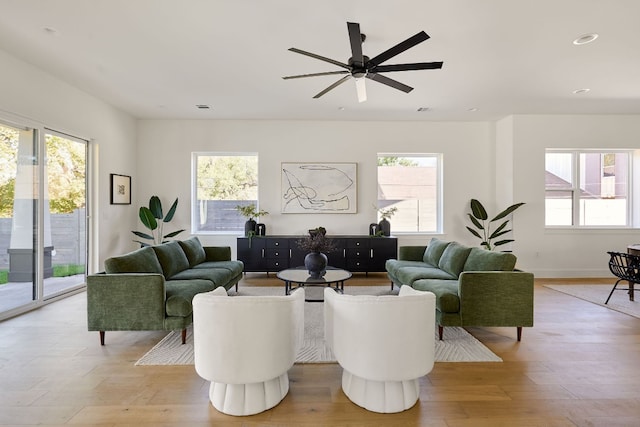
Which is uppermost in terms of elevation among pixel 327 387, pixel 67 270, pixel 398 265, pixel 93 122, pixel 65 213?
pixel 93 122

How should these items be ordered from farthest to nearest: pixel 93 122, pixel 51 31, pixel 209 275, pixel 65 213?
pixel 93 122 → pixel 65 213 → pixel 209 275 → pixel 51 31

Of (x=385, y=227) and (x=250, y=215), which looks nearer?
(x=385, y=227)

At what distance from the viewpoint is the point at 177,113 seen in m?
5.69

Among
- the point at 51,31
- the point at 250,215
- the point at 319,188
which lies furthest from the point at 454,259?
the point at 51,31

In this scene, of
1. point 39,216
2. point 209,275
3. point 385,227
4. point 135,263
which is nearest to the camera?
point 135,263

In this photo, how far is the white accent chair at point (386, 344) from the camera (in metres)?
1.91

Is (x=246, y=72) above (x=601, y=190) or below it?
above

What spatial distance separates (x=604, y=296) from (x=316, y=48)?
5.03 meters

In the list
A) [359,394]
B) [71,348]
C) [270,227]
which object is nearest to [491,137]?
[270,227]

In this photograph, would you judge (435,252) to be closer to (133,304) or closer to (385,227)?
(385,227)

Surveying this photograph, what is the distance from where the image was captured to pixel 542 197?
18.9 ft

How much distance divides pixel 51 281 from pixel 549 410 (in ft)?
17.9

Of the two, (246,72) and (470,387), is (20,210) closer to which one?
(246,72)

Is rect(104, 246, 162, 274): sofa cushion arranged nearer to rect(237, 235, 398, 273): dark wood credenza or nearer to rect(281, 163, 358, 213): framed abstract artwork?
rect(237, 235, 398, 273): dark wood credenza
